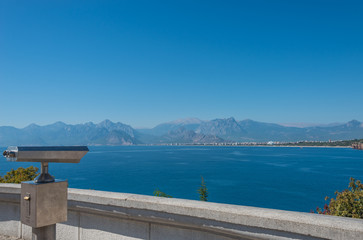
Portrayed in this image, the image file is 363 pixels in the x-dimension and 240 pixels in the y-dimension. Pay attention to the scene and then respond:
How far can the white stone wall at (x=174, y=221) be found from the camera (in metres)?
2.26

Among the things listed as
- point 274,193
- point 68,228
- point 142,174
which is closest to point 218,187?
point 274,193

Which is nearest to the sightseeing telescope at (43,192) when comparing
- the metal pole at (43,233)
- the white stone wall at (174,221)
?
the metal pole at (43,233)

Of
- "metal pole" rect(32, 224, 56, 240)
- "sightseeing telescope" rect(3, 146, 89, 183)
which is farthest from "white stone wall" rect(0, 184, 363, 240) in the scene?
"sightseeing telescope" rect(3, 146, 89, 183)

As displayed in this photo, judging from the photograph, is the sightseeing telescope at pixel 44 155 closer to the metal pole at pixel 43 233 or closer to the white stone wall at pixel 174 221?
the metal pole at pixel 43 233

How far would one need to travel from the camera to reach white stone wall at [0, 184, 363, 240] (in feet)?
7.40

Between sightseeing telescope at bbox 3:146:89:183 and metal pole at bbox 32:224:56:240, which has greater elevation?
sightseeing telescope at bbox 3:146:89:183

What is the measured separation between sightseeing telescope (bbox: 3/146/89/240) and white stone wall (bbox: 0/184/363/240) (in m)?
1.06

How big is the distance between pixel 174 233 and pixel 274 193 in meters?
62.7

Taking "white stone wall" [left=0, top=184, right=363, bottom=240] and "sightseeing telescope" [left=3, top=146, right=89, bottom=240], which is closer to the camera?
"sightseeing telescope" [left=3, top=146, right=89, bottom=240]

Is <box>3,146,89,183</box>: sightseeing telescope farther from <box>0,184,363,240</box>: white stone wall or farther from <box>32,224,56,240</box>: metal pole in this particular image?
<box>0,184,363,240</box>: white stone wall

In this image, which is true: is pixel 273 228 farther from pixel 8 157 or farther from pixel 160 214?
pixel 8 157

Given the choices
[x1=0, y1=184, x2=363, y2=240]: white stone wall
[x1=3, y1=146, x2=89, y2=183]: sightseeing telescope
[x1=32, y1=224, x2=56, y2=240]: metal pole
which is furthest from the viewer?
[x1=0, y1=184, x2=363, y2=240]: white stone wall

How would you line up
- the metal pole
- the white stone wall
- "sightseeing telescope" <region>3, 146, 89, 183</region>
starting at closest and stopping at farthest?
"sightseeing telescope" <region>3, 146, 89, 183</region> < the metal pole < the white stone wall

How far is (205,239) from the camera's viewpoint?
280cm
